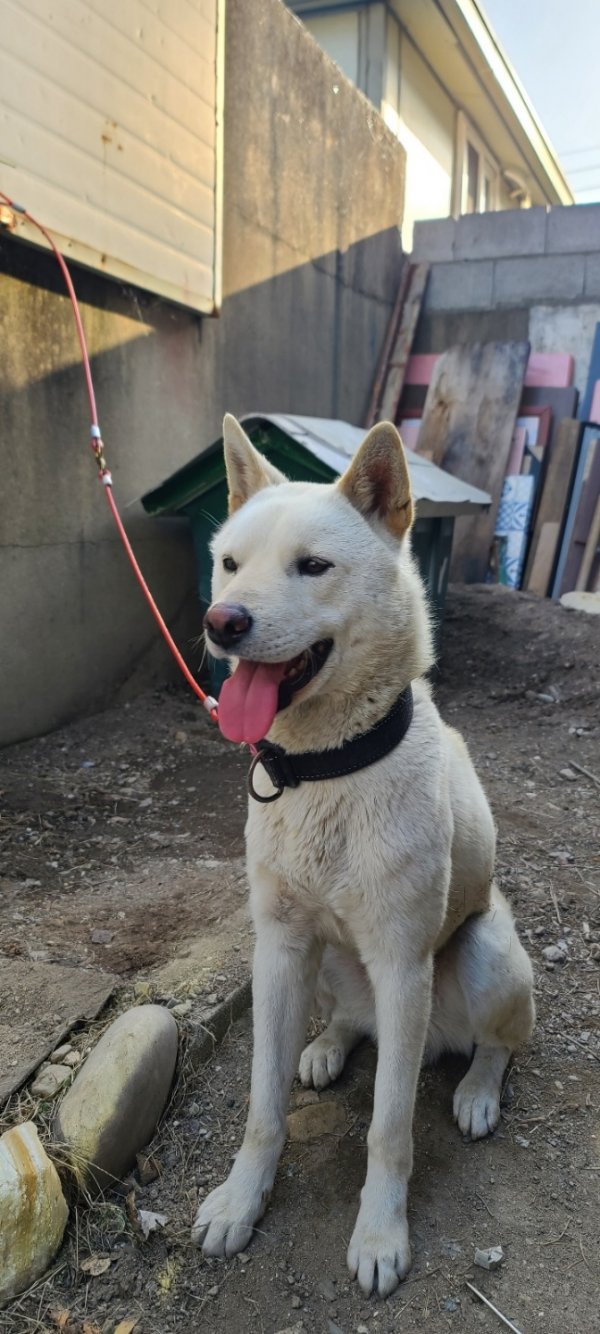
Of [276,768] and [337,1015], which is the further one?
[337,1015]

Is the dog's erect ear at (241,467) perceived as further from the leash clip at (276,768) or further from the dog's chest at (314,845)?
the dog's chest at (314,845)

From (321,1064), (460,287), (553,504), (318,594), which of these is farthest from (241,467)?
(460,287)

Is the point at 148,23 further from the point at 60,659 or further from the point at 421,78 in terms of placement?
the point at 421,78

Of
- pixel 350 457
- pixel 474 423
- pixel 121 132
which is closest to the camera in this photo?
pixel 121 132

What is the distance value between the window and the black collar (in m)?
12.5

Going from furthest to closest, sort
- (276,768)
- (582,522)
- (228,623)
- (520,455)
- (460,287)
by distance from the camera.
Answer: (460,287)
(520,455)
(582,522)
(276,768)
(228,623)

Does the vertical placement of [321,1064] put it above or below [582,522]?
below

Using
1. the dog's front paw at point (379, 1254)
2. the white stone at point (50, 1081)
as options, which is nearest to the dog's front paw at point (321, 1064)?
the dog's front paw at point (379, 1254)

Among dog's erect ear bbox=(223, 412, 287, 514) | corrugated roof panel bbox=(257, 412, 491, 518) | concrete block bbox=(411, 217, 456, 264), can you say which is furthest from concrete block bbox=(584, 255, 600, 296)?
dog's erect ear bbox=(223, 412, 287, 514)

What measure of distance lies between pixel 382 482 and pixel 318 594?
327 millimetres

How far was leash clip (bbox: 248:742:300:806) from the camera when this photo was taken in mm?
1770

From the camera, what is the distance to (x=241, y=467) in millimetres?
2004

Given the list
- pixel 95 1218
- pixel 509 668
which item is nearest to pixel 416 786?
pixel 95 1218

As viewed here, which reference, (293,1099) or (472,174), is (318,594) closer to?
(293,1099)
